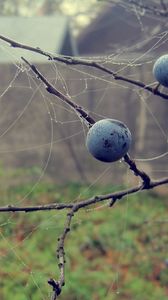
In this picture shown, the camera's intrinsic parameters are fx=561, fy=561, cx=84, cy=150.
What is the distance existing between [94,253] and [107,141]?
11.5 ft

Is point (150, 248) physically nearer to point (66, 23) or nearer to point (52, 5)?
point (66, 23)

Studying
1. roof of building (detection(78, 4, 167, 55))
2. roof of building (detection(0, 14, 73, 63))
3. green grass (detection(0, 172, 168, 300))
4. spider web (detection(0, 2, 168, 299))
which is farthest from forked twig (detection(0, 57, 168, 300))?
roof of building (detection(78, 4, 167, 55))

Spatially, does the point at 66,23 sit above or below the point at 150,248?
above

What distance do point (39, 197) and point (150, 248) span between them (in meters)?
1.74

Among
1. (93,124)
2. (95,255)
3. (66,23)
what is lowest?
(93,124)

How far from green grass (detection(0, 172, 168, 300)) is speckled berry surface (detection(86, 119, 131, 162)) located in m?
2.04

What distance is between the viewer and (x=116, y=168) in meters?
6.56

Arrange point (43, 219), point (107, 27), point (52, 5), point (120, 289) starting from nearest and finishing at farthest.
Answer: point (120, 289) < point (43, 219) < point (107, 27) < point (52, 5)

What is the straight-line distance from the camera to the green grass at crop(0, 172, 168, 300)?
3734mm

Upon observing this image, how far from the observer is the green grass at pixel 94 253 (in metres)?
3.73

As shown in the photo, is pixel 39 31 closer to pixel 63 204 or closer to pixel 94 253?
pixel 94 253

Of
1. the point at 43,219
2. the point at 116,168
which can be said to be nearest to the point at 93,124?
the point at 43,219

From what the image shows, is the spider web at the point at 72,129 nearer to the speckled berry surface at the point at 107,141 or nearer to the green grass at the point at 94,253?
the green grass at the point at 94,253

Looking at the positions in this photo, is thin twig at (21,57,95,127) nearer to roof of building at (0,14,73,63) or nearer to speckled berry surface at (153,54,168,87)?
speckled berry surface at (153,54,168,87)
